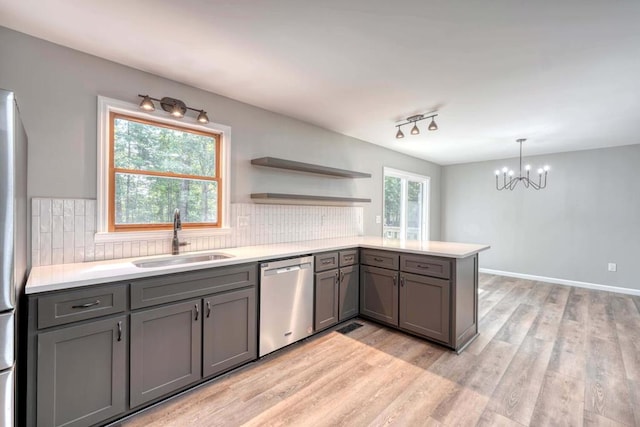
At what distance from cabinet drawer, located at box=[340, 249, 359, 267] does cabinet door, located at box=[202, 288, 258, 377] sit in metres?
1.11

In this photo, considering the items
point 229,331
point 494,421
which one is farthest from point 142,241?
point 494,421

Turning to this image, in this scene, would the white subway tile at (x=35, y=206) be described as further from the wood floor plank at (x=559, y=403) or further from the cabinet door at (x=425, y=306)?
the wood floor plank at (x=559, y=403)

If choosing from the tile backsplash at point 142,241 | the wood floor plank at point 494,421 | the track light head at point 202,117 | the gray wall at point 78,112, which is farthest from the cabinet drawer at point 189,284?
the wood floor plank at point 494,421

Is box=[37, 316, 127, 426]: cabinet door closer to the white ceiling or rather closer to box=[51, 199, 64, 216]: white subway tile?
box=[51, 199, 64, 216]: white subway tile

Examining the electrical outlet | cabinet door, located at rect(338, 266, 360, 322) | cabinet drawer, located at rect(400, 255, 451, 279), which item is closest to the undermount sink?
the electrical outlet

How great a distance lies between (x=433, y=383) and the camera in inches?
85.5

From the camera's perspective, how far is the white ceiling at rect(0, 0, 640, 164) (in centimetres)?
163

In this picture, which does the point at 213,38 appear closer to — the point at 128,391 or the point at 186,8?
the point at 186,8

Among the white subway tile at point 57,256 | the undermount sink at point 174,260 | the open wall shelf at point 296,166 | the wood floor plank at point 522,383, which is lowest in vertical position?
the wood floor plank at point 522,383

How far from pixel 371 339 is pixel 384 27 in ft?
8.75

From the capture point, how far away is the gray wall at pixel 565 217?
463cm

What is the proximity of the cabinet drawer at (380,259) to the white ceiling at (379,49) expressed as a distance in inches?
62.9

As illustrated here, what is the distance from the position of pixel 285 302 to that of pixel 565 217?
17.7 ft

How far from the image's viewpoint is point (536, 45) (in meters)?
1.94
